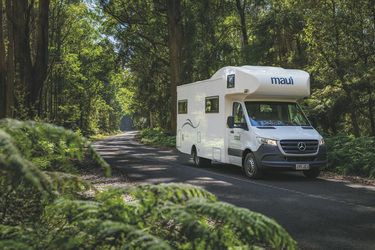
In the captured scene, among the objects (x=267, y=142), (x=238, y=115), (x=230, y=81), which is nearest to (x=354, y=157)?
(x=267, y=142)

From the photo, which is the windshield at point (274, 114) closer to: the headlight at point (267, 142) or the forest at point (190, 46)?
the headlight at point (267, 142)

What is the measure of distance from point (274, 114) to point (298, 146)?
5.17ft

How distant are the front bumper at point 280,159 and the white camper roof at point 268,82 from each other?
196 centimetres

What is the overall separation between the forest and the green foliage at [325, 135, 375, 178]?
3631mm

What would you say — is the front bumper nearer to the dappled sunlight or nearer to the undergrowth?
the dappled sunlight

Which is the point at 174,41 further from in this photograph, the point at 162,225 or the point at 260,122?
the point at 162,225

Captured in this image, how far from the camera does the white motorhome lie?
34.1 ft

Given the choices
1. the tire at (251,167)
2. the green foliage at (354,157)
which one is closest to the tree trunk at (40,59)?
the tire at (251,167)

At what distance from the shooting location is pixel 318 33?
15312mm

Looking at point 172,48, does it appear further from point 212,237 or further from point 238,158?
point 212,237

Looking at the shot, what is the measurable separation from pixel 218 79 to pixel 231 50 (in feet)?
44.3

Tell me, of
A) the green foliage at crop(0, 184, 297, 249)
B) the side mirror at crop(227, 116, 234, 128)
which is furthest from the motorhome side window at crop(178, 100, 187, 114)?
the green foliage at crop(0, 184, 297, 249)

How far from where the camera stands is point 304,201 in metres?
7.59

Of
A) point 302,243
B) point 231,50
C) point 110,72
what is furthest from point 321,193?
point 110,72
